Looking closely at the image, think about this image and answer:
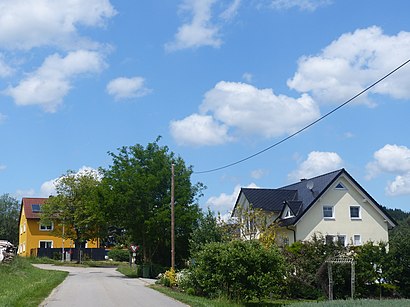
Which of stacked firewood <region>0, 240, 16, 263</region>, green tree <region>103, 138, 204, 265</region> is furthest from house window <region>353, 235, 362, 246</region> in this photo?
stacked firewood <region>0, 240, 16, 263</region>

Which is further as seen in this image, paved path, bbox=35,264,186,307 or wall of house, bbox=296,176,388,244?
wall of house, bbox=296,176,388,244

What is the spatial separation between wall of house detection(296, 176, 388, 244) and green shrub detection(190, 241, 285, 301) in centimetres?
2026

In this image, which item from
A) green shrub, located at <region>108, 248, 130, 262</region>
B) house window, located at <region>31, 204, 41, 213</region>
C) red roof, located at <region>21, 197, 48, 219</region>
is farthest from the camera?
house window, located at <region>31, 204, 41, 213</region>

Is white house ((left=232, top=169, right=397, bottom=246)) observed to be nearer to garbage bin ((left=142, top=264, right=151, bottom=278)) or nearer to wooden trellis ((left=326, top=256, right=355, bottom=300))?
garbage bin ((left=142, top=264, right=151, bottom=278))

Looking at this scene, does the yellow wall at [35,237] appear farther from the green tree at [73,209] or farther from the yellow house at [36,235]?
the green tree at [73,209]

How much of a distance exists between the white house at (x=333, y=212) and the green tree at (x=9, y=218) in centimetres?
6220

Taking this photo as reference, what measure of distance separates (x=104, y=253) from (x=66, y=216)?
1202 cm

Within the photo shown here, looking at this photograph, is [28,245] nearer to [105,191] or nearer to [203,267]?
[105,191]

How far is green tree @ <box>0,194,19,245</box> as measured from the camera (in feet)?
312

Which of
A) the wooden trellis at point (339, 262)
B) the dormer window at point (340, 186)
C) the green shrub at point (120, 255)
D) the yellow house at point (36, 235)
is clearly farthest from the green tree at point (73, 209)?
the wooden trellis at point (339, 262)

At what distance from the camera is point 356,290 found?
29.0 meters

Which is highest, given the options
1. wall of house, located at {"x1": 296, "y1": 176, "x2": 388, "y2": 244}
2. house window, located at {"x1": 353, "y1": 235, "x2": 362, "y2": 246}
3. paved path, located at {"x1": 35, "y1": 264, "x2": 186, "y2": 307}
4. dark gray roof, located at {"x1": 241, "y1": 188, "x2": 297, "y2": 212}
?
dark gray roof, located at {"x1": 241, "y1": 188, "x2": 297, "y2": 212}

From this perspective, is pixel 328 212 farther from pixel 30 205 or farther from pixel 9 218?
pixel 9 218

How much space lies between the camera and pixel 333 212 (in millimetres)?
43000
